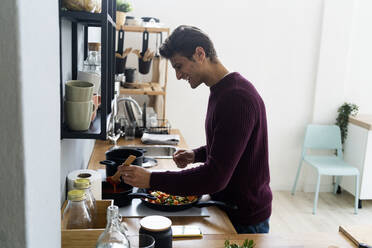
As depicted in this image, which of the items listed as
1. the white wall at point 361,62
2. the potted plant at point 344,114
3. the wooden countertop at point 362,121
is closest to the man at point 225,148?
the wooden countertop at point 362,121

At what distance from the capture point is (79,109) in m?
1.32

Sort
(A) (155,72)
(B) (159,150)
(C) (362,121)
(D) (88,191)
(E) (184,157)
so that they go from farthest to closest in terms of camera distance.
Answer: (C) (362,121), (A) (155,72), (B) (159,150), (E) (184,157), (D) (88,191)

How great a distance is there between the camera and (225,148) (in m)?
1.41

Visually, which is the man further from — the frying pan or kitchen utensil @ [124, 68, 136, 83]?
kitchen utensil @ [124, 68, 136, 83]

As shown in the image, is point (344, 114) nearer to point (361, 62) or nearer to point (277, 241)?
point (361, 62)

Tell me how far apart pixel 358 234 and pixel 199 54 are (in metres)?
0.92

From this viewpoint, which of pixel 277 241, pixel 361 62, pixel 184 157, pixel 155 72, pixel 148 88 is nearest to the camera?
pixel 277 241

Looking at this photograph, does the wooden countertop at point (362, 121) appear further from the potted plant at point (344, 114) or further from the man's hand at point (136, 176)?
the man's hand at point (136, 176)

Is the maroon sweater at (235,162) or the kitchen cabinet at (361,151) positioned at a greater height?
the maroon sweater at (235,162)

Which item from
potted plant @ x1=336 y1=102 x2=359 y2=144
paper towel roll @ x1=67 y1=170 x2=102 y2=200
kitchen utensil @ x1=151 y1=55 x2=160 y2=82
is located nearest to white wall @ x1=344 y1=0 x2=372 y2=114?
potted plant @ x1=336 y1=102 x2=359 y2=144

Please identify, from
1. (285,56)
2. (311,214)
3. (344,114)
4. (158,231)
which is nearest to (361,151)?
(344,114)

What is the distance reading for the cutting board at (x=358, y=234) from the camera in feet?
4.40

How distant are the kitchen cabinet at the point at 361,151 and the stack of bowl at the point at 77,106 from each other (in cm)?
305

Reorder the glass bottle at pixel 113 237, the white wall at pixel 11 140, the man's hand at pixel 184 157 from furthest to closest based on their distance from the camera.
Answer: the man's hand at pixel 184 157
the glass bottle at pixel 113 237
the white wall at pixel 11 140
